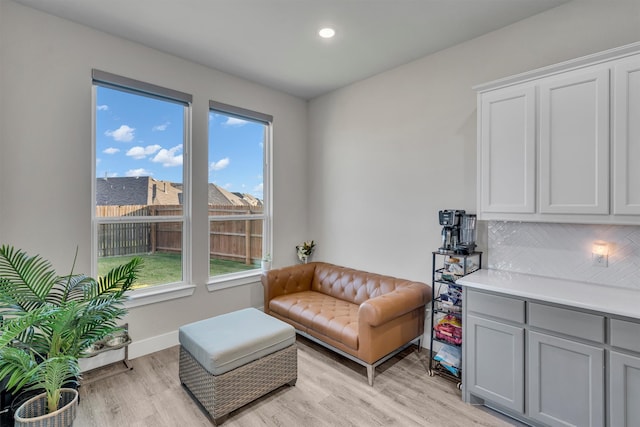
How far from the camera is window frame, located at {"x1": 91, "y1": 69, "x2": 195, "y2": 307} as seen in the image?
8.69 feet

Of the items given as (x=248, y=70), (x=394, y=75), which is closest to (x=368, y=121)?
(x=394, y=75)

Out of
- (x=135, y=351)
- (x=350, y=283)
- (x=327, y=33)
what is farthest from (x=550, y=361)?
(x=135, y=351)

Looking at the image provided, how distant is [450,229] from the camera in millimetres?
2619

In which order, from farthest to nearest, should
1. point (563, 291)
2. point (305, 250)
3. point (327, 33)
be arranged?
1. point (305, 250)
2. point (327, 33)
3. point (563, 291)

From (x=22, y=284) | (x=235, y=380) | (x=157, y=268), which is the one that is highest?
(x=22, y=284)

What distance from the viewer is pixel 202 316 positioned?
10.9 ft

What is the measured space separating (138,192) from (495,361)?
11.0 feet

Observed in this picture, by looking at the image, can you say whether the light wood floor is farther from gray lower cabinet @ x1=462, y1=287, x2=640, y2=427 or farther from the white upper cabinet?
the white upper cabinet

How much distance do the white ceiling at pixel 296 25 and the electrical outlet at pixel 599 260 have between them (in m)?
1.86

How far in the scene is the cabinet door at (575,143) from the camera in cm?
186

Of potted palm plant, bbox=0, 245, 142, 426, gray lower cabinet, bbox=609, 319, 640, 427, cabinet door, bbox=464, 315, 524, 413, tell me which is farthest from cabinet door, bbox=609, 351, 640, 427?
potted palm plant, bbox=0, 245, 142, 426

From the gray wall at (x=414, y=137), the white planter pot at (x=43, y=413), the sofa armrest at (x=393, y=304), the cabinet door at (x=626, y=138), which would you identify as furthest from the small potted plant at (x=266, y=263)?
the cabinet door at (x=626, y=138)

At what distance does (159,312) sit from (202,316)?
47 centimetres

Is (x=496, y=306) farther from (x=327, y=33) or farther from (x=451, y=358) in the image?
(x=327, y=33)
